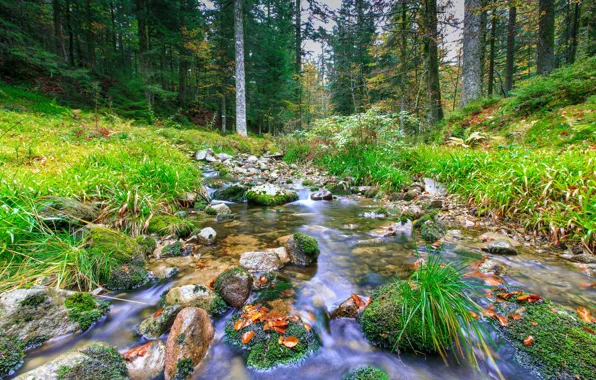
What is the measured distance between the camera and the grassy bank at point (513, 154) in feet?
11.1

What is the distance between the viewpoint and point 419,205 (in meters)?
5.25

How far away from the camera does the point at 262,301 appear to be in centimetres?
233

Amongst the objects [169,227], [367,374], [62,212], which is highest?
[62,212]

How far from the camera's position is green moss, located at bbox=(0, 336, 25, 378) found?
1547 millimetres

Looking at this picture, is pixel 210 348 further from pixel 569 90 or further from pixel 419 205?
pixel 569 90

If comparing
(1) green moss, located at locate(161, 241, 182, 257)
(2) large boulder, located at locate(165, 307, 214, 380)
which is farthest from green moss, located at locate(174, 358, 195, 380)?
(1) green moss, located at locate(161, 241, 182, 257)

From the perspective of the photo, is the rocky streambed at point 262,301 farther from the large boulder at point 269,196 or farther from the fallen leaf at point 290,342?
the large boulder at point 269,196

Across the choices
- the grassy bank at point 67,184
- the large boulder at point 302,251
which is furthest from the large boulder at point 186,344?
the large boulder at point 302,251

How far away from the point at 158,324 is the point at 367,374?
1.53m

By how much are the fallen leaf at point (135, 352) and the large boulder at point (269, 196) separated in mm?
4085

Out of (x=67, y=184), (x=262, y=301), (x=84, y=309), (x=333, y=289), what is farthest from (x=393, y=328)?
(x=67, y=184)

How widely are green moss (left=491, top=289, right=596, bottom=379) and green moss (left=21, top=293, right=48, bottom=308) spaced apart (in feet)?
11.1

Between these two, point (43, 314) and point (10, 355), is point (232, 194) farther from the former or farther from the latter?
point (10, 355)

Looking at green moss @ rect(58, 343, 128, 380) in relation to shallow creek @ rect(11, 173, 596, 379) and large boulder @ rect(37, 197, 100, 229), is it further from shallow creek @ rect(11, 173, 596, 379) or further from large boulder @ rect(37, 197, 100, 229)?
large boulder @ rect(37, 197, 100, 229)
